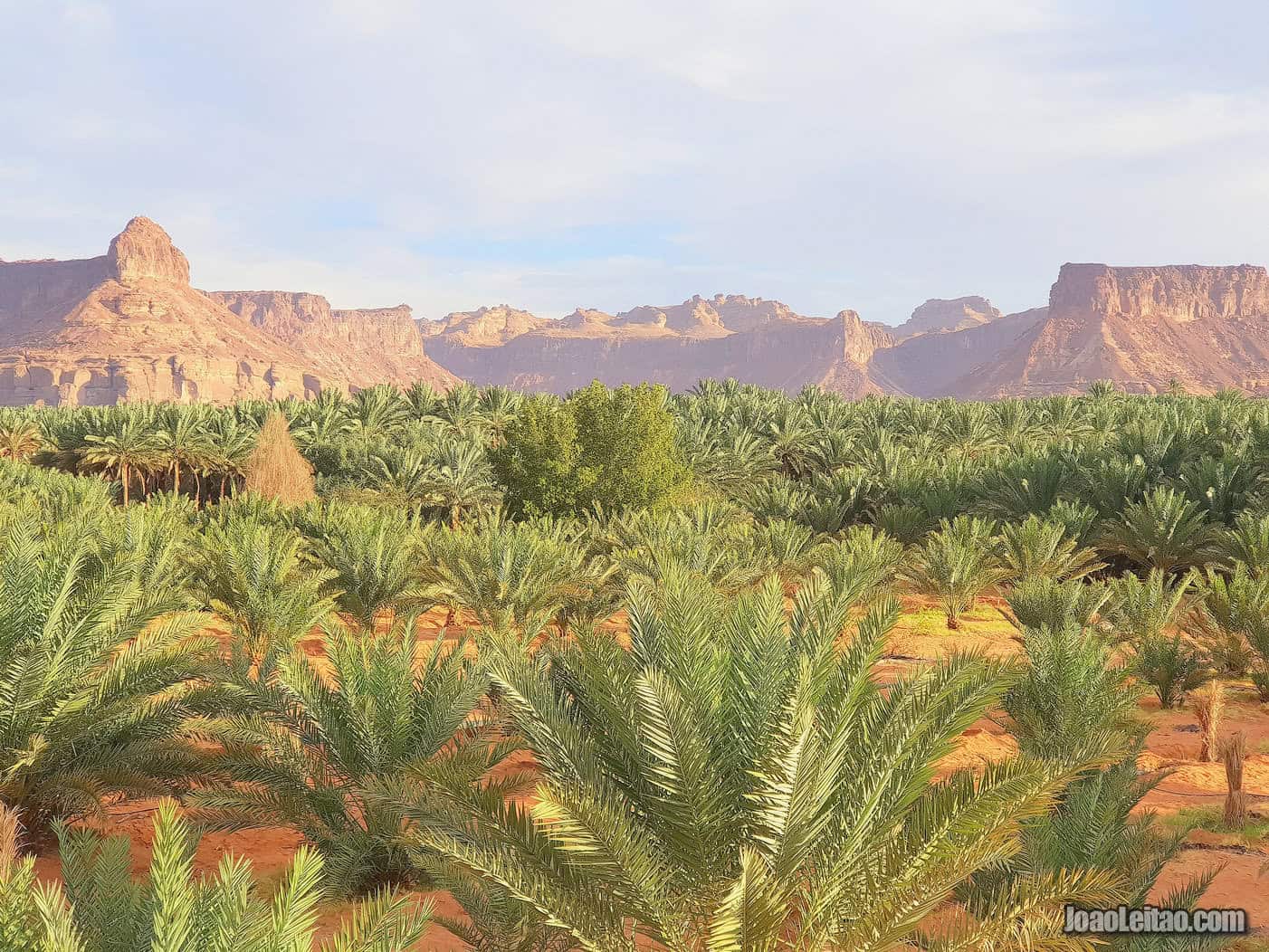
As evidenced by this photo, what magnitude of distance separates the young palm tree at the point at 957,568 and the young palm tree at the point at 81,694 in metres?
12.5

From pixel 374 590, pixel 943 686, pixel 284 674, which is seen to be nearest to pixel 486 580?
pixel 374 590

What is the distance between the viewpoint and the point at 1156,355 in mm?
127875

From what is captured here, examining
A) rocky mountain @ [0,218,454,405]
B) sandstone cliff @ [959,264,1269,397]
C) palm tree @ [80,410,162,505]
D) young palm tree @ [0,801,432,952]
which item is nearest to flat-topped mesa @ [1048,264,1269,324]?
sandstone cliff @ [959,264,1269,397]

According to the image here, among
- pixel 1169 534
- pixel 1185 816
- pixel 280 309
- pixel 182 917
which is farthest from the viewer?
pixel 280 309

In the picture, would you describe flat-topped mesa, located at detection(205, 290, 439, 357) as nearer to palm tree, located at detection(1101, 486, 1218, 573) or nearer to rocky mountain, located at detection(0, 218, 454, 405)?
rocky mountain, located at detection(0, 218, 454, 405)

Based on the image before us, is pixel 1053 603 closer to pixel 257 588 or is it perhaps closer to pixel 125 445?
pixel 257 588

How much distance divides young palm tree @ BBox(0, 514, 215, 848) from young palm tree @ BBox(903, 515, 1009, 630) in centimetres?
1246

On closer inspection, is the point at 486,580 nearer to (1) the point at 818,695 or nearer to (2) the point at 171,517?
(2) the point at 171,517

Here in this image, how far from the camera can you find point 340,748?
5.42m

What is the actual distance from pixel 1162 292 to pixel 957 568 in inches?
5837

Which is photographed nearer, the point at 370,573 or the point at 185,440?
the point at 370,573

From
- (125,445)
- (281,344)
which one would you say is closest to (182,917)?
(125,445)

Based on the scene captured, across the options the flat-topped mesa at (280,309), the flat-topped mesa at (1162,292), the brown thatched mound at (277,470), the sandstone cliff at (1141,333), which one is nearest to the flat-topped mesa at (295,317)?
the flat-topped mesa at (280,309)

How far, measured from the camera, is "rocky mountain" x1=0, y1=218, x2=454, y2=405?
11050 cm
